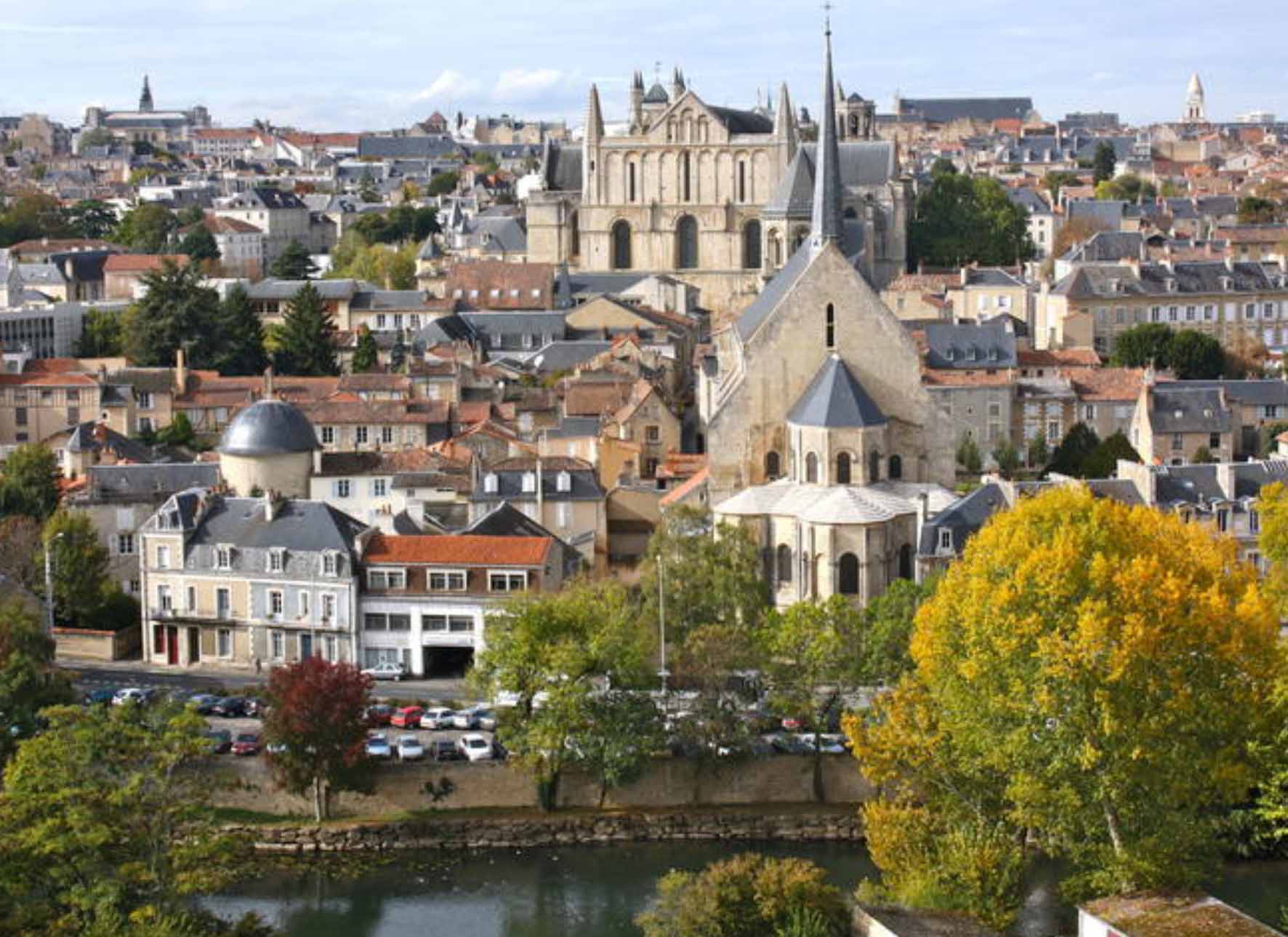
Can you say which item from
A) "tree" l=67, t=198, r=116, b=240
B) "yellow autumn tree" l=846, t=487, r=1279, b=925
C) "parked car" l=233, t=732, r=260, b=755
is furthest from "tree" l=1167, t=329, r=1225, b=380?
"tree" l=67, t=198, r=116, b=240

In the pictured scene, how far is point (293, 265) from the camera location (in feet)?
251

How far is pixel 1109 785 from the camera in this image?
23.9 m

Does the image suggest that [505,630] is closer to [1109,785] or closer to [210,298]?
[1109,785]

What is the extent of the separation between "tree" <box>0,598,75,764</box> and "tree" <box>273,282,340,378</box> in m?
25.2

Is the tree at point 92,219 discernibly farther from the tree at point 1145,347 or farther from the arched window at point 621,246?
the tree at point 1145,347

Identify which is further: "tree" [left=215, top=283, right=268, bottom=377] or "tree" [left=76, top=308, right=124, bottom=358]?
"tree" [left=76, top=308, right=124, bottom=358]

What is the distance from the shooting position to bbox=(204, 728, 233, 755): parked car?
A: 98.1 feet

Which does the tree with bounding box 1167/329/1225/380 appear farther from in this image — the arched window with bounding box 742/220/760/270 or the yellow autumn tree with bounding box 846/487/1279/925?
the yellow autumn tree with bounding box 846/487/1279/925

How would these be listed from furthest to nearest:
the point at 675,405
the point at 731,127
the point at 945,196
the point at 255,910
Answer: the point at 945,196, the point at 731,127, the point at 675,405, the point at 255,910

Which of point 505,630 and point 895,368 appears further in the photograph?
point 895,368

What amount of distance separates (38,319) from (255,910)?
3706 centimetres

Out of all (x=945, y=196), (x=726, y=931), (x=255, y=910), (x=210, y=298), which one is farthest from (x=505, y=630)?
(x=945, y=196)

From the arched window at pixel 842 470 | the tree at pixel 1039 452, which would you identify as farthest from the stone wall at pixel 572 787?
the tree at pixel 1039 452

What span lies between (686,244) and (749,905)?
50.2 metres
